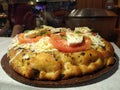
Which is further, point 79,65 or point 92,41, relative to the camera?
point 92,41

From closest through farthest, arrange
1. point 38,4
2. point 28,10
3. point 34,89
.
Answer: point 34,89, point 38,4, point 28,10

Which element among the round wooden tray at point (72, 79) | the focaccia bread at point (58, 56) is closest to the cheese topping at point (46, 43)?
the focaccia bread at point (58, 56)

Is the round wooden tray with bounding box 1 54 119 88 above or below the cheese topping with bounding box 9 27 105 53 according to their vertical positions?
below

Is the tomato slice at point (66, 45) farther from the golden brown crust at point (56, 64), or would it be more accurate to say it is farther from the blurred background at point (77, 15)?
the blurred background at point (77, 15)

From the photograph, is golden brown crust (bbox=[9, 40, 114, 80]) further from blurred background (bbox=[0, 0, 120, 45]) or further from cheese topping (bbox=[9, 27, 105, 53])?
blurred background (bbox=[0, 0, 120, 45])

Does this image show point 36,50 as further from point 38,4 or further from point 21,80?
point 38,4

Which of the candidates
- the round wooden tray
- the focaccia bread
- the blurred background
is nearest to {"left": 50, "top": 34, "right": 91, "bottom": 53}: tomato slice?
the focaccia bread

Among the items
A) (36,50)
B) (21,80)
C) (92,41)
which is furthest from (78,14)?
(21,80)

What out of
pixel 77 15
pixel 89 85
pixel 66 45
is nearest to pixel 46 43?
pixel 66 45
